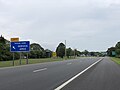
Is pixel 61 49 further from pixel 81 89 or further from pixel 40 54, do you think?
pixel 81 89

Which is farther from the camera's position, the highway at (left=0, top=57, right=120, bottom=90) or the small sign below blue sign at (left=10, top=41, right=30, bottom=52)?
the small sign below blue sign at (left=10, top=41, right=30, bottom=52)

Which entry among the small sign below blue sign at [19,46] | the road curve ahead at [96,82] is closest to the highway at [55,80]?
the road curve ahead at [96,82]

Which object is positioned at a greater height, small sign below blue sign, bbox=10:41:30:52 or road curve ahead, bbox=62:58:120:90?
small sign below blue sign, bbox=10:41:30:52

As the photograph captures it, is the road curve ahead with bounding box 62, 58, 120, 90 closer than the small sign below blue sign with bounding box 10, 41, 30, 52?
Yes

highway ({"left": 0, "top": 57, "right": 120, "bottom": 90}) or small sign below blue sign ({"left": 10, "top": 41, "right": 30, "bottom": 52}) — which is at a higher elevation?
small sign below blue sign ({"left": 10, "top": 41, "right": 30, "bottom": 52})

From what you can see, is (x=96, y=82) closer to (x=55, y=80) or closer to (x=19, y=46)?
(x=55, y=80)

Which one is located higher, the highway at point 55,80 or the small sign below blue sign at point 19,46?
the small sign below blue sign at point 19,46

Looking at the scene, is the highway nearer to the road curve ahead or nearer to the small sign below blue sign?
the road curve ahead

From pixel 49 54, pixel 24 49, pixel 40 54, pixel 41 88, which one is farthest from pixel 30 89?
pixel 49 54

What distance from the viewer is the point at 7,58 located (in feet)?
242

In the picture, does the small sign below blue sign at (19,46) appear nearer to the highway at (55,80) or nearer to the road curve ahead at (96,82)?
the highway at (55,80)

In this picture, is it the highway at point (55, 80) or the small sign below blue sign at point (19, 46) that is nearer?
the highway at point (55, 80)

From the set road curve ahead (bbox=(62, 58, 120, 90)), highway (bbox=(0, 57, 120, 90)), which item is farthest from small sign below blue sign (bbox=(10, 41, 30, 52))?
road curve ahead (bbox=(62, 58, 120, 90))

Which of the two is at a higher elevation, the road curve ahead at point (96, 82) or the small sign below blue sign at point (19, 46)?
the small sign below blue sign at point (19, 46)
